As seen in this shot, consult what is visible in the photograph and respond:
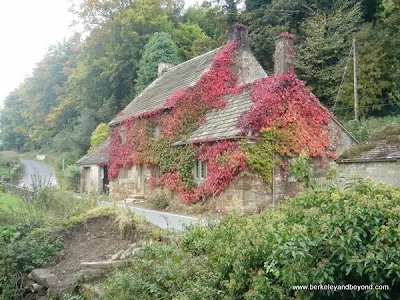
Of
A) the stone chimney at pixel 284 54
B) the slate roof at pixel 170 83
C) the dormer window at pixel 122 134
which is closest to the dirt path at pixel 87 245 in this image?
the stone chimney at pixel 284 54

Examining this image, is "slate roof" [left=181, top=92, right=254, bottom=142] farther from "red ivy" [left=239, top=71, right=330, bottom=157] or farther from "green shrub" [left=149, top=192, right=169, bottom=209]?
"green shrub" [left=149, top=192, right=169, bottom=209]

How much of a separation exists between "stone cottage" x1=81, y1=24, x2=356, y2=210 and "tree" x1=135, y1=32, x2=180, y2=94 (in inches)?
504

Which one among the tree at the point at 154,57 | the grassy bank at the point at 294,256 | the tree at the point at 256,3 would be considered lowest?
the grassy bank at the point at 294,256

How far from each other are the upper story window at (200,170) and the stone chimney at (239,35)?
7.99 metres

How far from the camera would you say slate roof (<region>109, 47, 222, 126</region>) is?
23453mm

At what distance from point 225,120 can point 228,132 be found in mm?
1647

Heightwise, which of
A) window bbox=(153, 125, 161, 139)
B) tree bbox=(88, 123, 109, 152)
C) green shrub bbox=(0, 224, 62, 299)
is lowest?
green shrub bbox=(0, 224, 62, 299)

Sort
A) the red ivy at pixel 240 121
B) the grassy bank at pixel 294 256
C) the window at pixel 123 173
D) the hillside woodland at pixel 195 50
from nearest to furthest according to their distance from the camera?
the grassy bank at pixel 294 256, the red ivy at pixel 240 121, the window at pixel 123 173, the hillside woodland at pixel 195 50

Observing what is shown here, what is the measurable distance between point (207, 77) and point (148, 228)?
540 inches

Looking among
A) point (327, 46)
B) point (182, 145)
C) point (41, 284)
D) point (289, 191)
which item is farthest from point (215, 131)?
point (327, 46)

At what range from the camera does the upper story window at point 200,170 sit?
19.1 meters

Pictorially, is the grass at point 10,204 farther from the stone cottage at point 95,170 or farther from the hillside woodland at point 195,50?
the hillside woodland at point 195,50

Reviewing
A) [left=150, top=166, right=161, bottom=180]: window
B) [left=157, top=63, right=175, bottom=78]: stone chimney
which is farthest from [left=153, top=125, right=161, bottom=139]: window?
[left=157, top=63, right=175, bottom=78]: stone chimney

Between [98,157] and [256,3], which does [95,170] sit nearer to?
[98,157]
